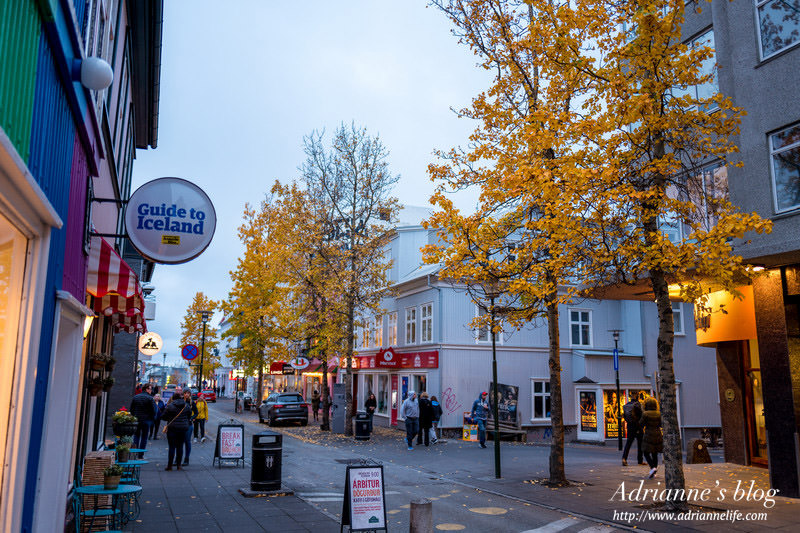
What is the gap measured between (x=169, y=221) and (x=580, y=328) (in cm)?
2691

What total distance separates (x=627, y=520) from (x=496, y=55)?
10.1 m

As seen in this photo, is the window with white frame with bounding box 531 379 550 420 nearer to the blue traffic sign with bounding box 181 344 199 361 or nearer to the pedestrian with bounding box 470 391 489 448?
the pedestrian with bounding box 470 391 489 448

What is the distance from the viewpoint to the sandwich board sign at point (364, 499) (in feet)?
25.7

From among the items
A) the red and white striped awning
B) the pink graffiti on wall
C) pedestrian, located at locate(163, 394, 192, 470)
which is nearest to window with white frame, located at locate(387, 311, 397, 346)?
the pink graffiti on wall

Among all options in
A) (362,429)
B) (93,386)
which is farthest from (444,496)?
(362,429)

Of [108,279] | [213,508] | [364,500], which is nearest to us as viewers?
[108,279]

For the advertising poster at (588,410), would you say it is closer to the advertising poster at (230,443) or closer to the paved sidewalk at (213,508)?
the advertising poster at (230,443)

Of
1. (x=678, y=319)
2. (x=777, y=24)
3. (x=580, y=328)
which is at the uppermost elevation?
(x=777, y=24)

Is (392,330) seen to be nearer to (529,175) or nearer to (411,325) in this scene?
(411,325)

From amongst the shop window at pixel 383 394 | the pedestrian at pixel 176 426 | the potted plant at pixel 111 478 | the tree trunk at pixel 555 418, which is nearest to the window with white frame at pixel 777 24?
the tree trunk at pixel 555 418

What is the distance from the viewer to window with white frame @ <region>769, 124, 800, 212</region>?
447 inches

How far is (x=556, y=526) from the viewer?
9.33m

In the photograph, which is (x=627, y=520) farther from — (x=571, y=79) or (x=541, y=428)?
(x=541, y=428)

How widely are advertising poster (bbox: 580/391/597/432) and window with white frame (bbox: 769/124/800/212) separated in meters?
17.9
